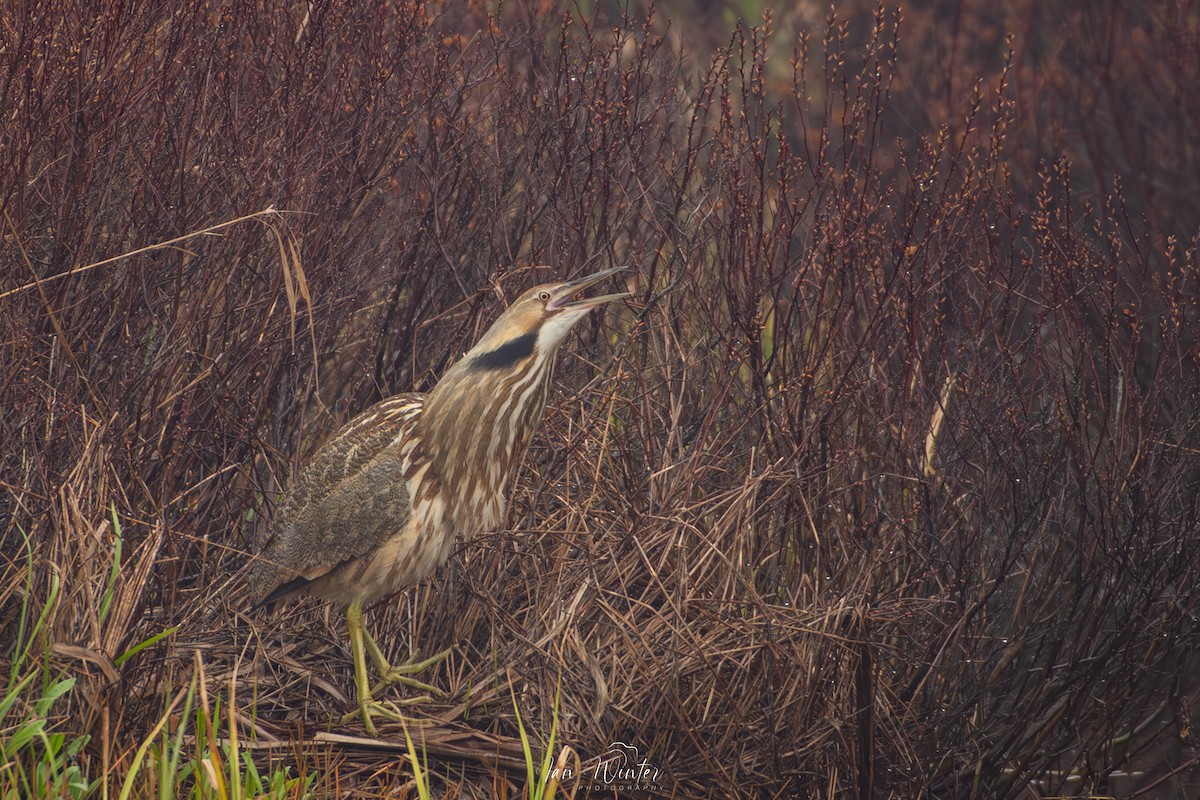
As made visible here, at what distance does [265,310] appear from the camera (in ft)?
14.7

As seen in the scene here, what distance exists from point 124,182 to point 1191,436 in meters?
3.11

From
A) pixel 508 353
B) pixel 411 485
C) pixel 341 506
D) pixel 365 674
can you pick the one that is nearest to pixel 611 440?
pixel 508 353

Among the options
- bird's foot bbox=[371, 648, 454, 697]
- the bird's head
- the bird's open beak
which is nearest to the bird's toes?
bird's foot bbox=[371, 648, 454, 697]

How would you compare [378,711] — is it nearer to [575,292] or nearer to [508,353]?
[508,353]

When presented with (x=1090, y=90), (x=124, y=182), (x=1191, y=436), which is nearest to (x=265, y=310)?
(x=124, y=182)

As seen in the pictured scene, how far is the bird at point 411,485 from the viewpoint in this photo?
161 inches

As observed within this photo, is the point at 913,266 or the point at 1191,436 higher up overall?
the point at 913,266

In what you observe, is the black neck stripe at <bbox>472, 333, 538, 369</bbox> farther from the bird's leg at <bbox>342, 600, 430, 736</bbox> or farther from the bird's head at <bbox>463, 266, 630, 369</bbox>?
the bird's leg at <bbox>342, 600, 430, 736</bbox>

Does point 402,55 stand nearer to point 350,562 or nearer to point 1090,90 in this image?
point 350,562

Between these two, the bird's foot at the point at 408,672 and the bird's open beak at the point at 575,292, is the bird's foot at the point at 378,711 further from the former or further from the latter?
the bird's open beak at the point at 575,292

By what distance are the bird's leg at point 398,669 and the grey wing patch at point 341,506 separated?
0.88 feet

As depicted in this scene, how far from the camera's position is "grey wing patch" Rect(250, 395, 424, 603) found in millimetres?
4086

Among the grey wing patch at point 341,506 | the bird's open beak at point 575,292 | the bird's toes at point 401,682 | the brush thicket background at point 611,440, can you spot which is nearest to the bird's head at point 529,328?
the bird's open beak at point 575,292

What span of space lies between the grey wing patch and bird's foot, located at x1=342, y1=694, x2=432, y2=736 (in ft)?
1.19
